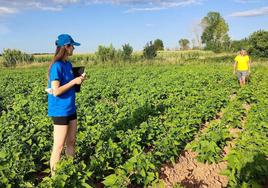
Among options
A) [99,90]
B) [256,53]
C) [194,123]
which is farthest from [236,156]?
[256,53]

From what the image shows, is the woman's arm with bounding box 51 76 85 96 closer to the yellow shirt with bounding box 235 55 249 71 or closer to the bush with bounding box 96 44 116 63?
the yellow shirt with bounding box 235 55 249 71

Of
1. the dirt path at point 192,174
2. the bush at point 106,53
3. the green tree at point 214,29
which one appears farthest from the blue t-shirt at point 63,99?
the green tree at point 214,29

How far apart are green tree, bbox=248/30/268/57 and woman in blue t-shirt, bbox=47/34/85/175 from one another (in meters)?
40.7

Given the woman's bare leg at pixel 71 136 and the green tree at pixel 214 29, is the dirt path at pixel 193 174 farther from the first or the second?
the green tree at pixel 214 29

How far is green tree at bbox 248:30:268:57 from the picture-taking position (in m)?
42.0

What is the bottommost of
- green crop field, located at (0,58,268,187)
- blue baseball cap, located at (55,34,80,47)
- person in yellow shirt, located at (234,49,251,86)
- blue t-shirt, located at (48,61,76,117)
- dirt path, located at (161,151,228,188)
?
dirt path, located at (161,151,228,188)

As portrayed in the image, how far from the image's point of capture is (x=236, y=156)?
17.9ft

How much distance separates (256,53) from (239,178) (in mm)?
40597

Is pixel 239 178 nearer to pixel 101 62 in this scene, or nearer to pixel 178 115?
pixel 178 115

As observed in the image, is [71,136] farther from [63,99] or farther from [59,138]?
[63,99]

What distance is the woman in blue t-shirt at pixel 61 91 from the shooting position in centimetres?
450

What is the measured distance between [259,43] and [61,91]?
4136 centimetres

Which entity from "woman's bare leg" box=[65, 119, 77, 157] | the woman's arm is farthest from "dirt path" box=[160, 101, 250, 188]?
the woman's arm

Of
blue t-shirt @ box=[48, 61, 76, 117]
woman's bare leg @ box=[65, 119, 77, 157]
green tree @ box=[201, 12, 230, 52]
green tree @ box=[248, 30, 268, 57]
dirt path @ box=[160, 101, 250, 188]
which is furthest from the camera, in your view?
green tree @ box=[201, 12, 230, 52]
